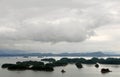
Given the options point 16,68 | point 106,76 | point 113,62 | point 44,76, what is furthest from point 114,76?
point 113,62

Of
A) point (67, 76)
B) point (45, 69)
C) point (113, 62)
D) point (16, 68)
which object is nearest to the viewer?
point (67, 76)

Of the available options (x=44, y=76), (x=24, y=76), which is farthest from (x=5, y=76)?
(x=44, y=76)

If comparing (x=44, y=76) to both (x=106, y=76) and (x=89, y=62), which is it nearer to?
(x=106, y=76)

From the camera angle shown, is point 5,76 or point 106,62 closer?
point 5,76

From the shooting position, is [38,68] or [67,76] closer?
[67,76]

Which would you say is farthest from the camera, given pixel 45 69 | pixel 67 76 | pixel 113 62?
pixel 113 62

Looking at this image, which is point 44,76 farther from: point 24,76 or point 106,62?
point 106,62

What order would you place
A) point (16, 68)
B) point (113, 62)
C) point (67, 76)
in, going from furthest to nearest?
point (113, 62) < point (16, 68) < point (67, 76)

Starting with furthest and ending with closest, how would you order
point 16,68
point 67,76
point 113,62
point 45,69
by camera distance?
1. point 113,62
2. point 16,68
3. point 45,69
4. point 67,76

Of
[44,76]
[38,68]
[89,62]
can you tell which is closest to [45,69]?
[38,68]
